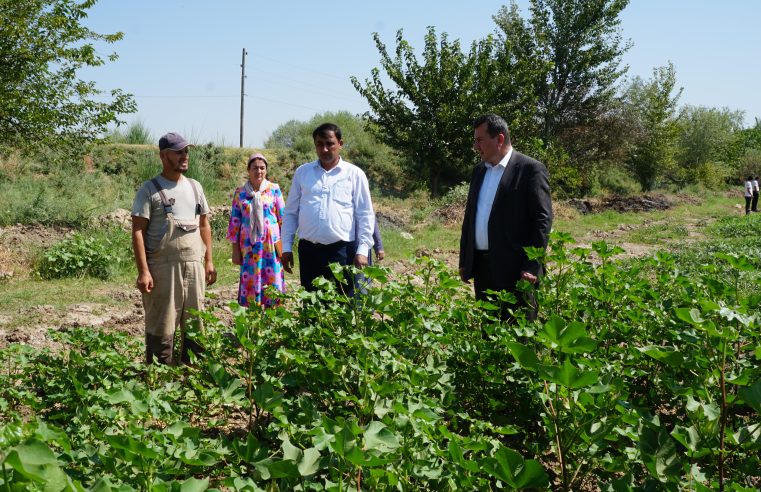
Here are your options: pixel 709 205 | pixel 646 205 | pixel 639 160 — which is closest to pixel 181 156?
pixel 646 205

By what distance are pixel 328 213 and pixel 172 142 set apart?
105cm

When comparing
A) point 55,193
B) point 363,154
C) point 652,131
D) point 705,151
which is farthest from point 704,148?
point 55,193

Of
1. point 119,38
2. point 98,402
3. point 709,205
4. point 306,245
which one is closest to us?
point 98,402

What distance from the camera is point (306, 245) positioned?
4379mm

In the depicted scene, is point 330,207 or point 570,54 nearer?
point 330,207

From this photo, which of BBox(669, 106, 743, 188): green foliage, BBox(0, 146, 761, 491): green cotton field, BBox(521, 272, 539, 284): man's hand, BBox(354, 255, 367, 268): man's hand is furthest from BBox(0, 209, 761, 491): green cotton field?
BBox(669, 106, 743, 188): green foliage

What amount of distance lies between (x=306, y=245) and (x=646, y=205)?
877 inches

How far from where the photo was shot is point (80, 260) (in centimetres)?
787

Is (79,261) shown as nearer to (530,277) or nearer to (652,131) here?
(530,277)

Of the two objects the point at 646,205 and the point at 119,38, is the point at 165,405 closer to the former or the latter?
the point at 119,38

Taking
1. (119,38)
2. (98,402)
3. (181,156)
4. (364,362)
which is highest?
(119,38)

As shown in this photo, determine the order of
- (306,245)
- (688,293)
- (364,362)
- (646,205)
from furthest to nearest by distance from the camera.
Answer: (646,205), (306,245), (688,293), (364,362)

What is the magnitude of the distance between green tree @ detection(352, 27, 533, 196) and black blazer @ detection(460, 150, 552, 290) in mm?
16056

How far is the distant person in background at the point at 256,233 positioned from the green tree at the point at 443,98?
48.8 feet
